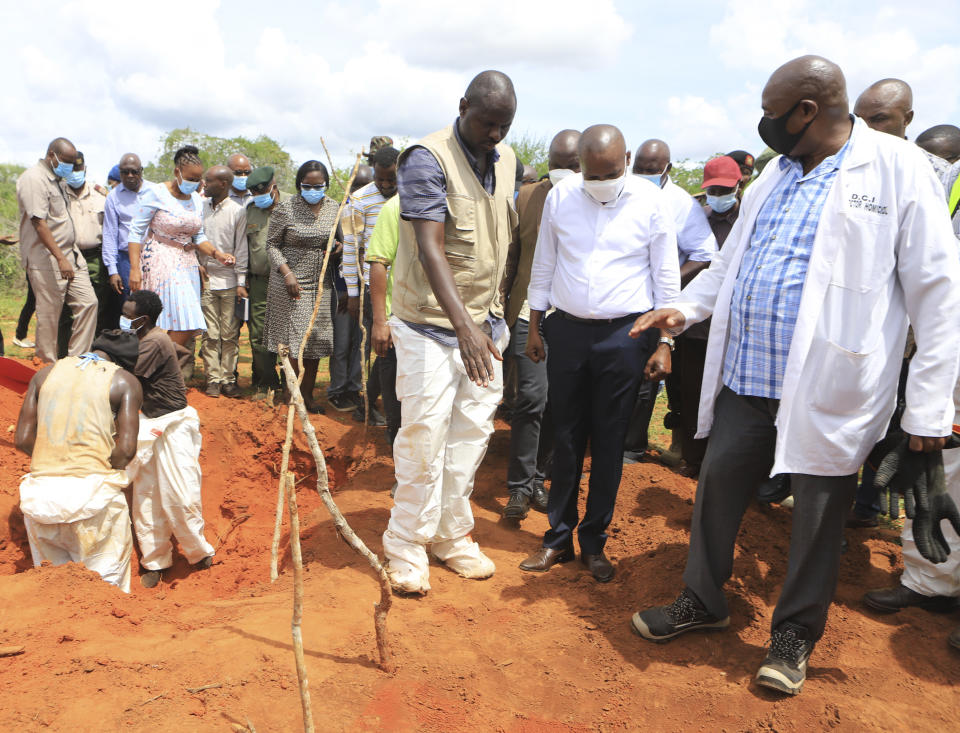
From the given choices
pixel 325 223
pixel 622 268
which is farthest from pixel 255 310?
pixel 622 268

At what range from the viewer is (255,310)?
705cm

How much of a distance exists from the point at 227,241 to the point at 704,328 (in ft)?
15.2

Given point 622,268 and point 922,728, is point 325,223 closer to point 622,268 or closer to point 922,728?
point 622,268

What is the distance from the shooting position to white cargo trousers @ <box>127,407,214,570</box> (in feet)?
15.2

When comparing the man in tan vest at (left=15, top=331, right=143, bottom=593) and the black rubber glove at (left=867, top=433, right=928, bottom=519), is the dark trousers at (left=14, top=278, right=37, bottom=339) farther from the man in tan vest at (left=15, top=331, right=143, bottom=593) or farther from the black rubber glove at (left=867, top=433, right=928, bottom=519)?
the black rubber glove at (left=867, top=433, right=928, bottom=519)

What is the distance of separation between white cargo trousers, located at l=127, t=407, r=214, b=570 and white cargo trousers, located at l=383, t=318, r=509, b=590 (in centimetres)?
197

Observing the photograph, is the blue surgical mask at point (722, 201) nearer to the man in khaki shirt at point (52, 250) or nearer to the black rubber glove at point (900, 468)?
the black rubber glove at point (900, 468)

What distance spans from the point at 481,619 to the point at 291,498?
4.64 ft

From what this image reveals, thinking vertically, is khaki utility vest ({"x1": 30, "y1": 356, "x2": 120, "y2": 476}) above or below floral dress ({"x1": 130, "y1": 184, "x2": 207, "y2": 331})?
below

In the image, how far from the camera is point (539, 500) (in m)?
4.68

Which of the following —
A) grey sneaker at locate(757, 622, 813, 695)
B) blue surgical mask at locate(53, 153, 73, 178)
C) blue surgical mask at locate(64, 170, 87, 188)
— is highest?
blue surgical mask at locate(53, 153, 73, 178)

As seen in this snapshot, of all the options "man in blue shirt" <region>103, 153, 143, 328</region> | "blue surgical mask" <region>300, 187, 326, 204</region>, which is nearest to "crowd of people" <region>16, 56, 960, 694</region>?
"blue surgical mask" <region>300, 187, 326, 204</region>

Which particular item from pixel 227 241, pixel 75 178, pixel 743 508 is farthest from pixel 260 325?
pixel 743 508

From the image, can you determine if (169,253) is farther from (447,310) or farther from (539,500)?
(447,310)
